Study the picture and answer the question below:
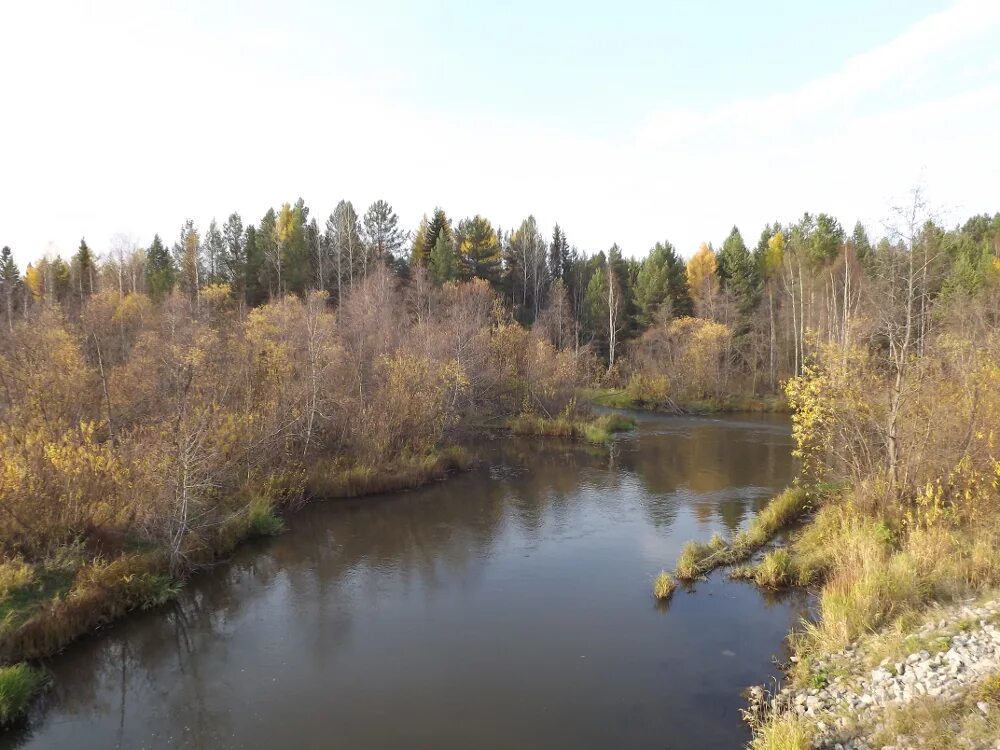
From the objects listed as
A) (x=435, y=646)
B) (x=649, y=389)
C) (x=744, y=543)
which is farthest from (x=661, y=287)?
(x=435, y=646)

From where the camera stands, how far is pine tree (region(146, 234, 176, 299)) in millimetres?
53344

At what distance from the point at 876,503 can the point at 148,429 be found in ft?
58.6

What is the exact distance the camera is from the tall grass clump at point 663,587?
12852mm

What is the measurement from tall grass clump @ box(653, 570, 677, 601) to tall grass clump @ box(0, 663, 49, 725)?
1102 cm

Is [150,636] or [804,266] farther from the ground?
[804,266]

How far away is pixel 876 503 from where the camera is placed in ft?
45.4

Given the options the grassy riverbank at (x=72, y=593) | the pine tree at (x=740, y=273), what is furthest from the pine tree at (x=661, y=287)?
the grassy riverbank at (x=72, y=593)

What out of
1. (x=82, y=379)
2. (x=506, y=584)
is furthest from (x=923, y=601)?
(x=82, y=379)

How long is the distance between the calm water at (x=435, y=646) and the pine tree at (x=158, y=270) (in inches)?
1609

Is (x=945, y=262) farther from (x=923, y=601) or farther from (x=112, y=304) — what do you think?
(x=112, y=304)

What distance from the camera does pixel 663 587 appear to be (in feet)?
42.4

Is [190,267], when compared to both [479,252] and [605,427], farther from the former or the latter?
[605,427]

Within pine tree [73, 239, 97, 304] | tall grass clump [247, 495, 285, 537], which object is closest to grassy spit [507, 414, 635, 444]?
tall grass clump [247, 495, 285, 537]

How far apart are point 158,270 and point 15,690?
192 ft
